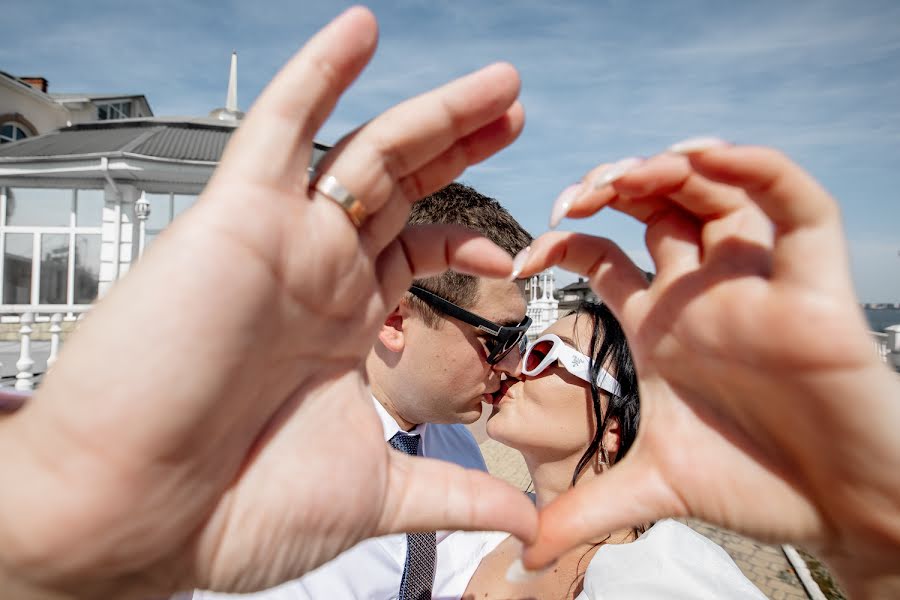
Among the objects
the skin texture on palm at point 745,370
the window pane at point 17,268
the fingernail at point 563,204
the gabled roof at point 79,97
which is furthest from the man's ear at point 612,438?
the gabled roof at point 79,97

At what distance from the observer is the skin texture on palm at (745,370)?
924mm

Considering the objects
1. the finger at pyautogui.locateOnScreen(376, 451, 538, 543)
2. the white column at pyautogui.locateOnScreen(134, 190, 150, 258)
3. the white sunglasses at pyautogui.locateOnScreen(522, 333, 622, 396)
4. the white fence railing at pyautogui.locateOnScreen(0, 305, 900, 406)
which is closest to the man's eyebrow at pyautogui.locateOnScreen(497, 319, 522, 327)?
the white sunglasses at pyautogui.locateOnScreen(522, 333, 622, 396)

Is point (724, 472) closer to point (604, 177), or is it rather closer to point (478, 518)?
point (478, 518)

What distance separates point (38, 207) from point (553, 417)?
11.5 m

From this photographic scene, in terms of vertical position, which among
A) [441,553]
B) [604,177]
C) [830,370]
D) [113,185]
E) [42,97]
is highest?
[42,97]

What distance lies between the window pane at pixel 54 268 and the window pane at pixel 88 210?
1.41 feet

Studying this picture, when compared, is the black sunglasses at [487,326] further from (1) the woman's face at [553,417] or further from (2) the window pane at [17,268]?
(2) the window pane at [17,268]

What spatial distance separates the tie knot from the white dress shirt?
35mm

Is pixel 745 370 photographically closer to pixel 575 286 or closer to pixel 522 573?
pixel 522 573

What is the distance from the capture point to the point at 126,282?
887 mm

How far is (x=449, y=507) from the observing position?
126 centimetres

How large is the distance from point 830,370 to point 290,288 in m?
1.00

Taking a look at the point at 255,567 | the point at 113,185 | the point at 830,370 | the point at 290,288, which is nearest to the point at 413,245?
the point at 290,288

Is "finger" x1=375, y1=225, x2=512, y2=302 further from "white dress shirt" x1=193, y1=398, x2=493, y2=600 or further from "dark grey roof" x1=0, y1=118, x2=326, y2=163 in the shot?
"dark grey roof" x1=0, y1=118, x2=326, y2=163
